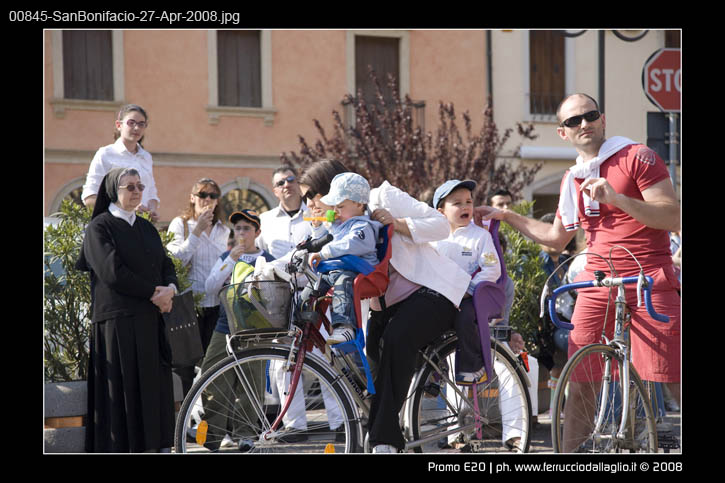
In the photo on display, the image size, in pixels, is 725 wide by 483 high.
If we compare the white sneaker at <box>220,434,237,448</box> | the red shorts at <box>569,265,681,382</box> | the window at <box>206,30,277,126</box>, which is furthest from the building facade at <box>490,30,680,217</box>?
the white sneaker at <box>220,434,237,448</box>

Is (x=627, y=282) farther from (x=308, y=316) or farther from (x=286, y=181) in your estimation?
(x=286, y=181)

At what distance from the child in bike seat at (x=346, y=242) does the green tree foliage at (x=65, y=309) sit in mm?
2216

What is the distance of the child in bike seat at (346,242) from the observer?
193 inches

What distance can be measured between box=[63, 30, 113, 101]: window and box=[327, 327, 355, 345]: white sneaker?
1650 cm

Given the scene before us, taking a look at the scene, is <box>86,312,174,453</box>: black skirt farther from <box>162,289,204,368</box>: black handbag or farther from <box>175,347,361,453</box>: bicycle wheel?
<box>175,347,361,453</box>: bicycle wheel

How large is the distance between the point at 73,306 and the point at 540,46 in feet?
61.8

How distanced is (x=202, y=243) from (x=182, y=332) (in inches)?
70.2

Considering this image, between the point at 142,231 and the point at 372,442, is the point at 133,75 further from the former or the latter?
the point at 372,442

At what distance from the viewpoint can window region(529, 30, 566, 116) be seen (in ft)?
76.2

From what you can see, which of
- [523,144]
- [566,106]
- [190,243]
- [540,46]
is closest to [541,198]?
[523,144]

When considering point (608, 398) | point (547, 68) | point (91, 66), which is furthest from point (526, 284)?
point (547, 68)

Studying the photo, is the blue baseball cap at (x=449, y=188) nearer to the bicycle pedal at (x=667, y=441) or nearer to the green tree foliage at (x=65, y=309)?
the bicycle pedal at (x=667, y=441)
